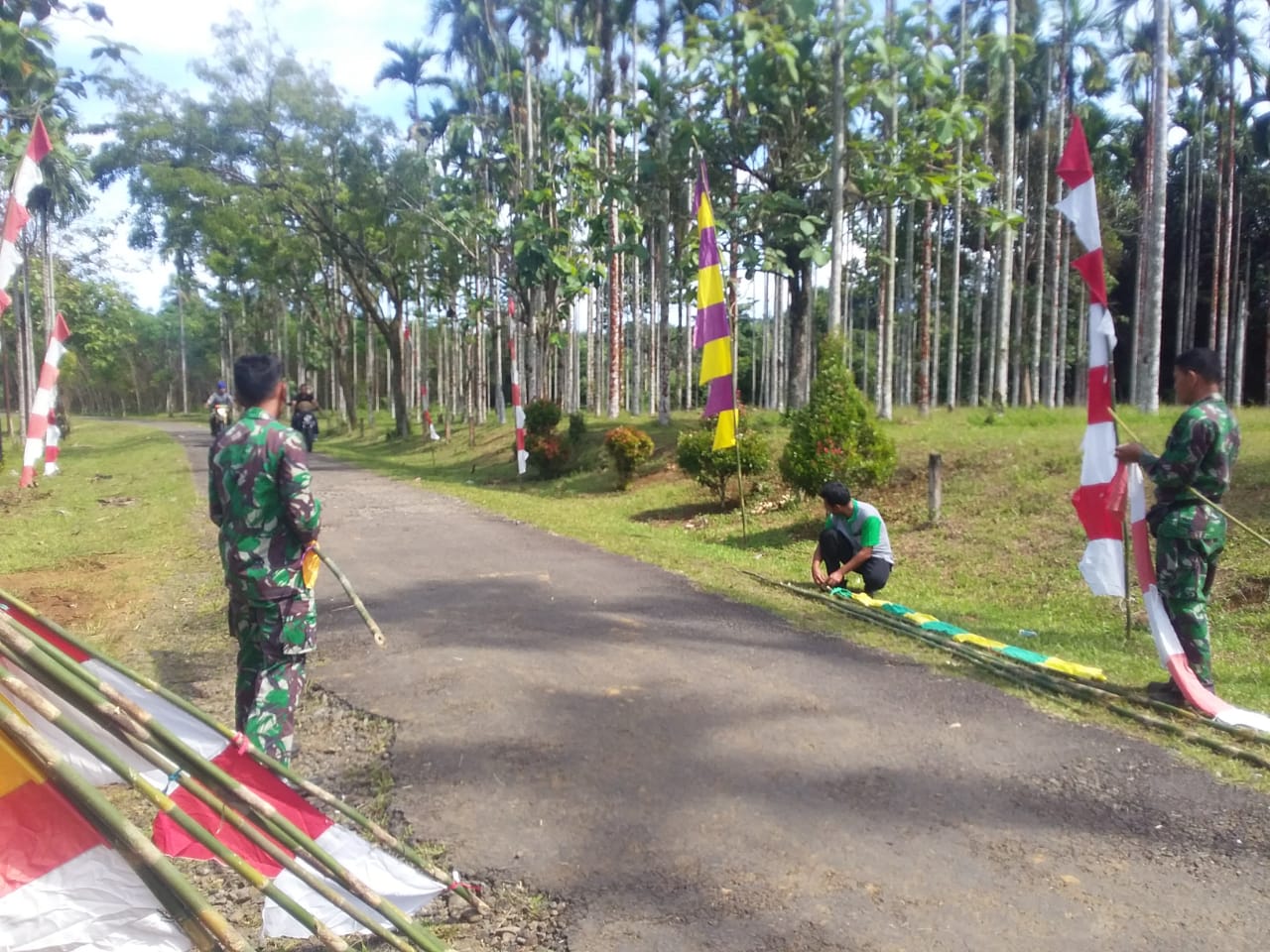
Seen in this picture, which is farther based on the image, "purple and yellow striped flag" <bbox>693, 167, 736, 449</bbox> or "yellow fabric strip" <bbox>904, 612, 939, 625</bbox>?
"purple and yellow striped flag" <bbox>693, 167, 736, 449</bbox>

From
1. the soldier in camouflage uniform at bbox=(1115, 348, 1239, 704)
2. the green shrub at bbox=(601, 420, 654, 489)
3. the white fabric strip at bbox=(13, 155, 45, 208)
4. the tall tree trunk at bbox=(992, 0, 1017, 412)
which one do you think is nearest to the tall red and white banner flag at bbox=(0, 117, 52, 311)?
the white fabric strip at bbox=(13, 155, 45, 208)

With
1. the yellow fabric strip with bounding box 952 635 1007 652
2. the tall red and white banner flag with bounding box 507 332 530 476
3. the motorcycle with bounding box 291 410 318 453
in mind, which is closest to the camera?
the yellow fabric strip with bounding box 952 635 1007 652

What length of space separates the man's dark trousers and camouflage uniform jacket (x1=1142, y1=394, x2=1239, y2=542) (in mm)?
3110

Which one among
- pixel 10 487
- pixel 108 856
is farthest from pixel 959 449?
pixel 10 487

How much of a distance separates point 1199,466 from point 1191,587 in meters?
0.65

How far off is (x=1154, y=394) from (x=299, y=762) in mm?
15523

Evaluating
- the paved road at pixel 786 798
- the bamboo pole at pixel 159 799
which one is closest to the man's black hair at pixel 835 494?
the paved road at pixel 786 798

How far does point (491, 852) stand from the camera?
3.52 m

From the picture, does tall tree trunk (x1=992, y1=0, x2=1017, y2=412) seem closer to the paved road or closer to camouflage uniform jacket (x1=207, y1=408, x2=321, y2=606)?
the paved road

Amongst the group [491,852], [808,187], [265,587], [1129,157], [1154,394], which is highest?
[1129,157]

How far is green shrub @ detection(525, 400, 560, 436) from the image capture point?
66.8 feet

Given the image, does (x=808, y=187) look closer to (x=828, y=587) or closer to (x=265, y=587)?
(x=828, y=587)

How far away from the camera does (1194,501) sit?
16.5 feet

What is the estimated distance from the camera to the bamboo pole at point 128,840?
1796 millimetres
